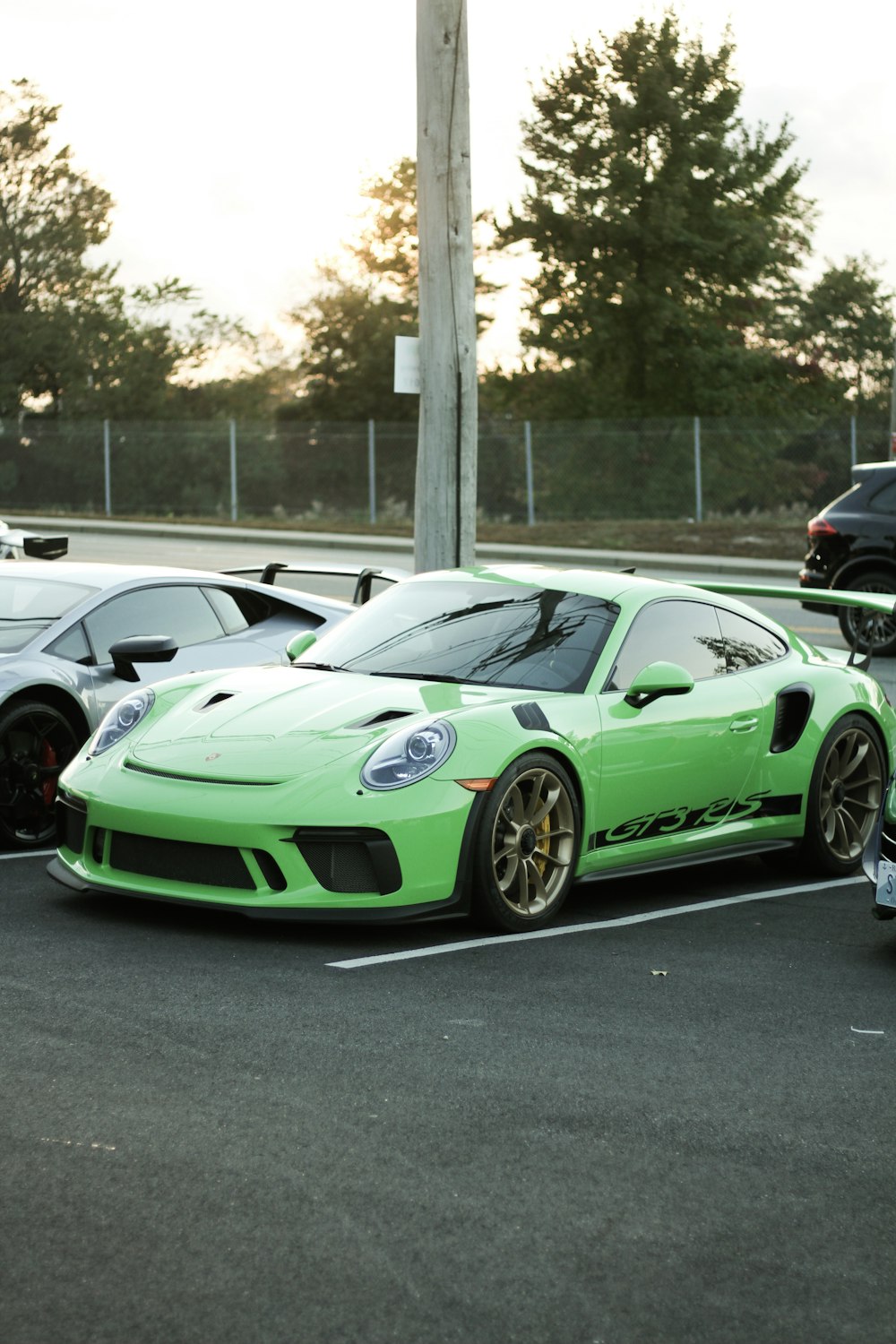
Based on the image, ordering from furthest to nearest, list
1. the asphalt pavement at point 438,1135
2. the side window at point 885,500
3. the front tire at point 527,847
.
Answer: the side window at point 885,500 → the front tire at point 527,847 → the asphalt pavement at point 438,1135

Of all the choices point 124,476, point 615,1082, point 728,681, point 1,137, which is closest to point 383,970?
point 615,1082

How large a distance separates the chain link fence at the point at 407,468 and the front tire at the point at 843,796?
2724 centimetres

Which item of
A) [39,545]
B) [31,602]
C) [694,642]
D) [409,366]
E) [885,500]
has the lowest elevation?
[694,642]

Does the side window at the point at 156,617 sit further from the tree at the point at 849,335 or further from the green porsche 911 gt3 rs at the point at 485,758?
the tree at the point at 849,335

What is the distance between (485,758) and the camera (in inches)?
261

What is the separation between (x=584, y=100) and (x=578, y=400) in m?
7.30

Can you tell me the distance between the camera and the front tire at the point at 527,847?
→ 21.6ft

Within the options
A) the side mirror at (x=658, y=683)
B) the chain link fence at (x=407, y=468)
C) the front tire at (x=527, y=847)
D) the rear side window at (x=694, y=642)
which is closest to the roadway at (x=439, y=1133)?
the front tire at (x=527, y=847)

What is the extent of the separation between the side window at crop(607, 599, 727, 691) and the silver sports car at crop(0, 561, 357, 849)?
222 cm

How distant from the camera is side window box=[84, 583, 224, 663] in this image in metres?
8.84

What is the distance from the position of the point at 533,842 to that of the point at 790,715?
1.85m

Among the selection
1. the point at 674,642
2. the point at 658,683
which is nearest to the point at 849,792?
the point at 674,642

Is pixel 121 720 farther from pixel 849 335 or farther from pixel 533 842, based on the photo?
pixel 849 335

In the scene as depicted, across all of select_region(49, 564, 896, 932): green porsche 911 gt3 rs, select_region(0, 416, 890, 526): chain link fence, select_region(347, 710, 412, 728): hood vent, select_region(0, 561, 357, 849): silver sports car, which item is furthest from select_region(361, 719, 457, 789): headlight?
select_region(0, 416, 890, 526): chain link fence
